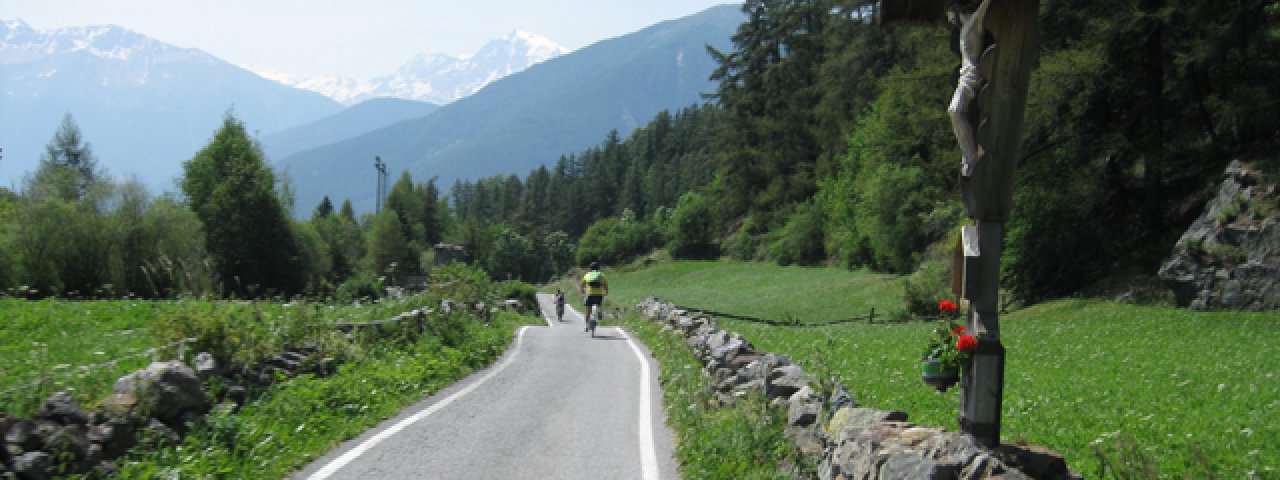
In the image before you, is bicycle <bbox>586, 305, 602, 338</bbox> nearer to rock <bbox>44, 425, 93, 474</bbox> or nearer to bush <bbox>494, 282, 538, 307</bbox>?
rock <bbox>44, 425, 93, 474</bbox>

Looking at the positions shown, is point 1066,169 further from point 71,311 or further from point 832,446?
point 71,311

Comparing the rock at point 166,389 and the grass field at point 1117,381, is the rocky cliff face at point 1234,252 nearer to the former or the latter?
the grass field at point 1117,381

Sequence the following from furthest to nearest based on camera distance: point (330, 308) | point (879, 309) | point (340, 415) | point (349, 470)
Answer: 1. point (879, 309)
2. point (330, 308)
3. point (340, 415)
4. point (349, 470)

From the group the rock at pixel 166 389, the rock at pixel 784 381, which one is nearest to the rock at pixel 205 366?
the rock at pixel 166 389

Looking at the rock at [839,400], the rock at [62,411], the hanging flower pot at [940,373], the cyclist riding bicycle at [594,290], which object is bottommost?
the cyclist riding bicycle at [594,290]

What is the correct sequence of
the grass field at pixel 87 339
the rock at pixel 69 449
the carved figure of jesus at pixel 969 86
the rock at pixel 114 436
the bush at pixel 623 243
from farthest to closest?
the bush at pixel 623 243 < the grass field at pixel 87 339 < the rock at pixel 114 436 < the rock at pixel 69 449 < the carved figure of jesus at pixel 969 86

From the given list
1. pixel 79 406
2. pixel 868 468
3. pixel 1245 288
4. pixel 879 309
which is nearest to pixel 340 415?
pixel 79 406

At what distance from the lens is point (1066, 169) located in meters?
28.0

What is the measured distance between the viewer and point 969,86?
17.6 ft

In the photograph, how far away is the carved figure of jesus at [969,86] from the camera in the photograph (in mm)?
5359

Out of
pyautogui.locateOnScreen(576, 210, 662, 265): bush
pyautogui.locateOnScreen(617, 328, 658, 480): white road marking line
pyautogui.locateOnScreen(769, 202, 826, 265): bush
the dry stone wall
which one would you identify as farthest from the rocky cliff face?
pyautogui.locateOnScreen(576, 210, 662, 265): bush

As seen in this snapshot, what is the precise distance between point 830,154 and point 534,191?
138 metres

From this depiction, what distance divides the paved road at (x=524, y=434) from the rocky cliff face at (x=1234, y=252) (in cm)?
1570

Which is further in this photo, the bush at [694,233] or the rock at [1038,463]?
the bush at [694,233]
